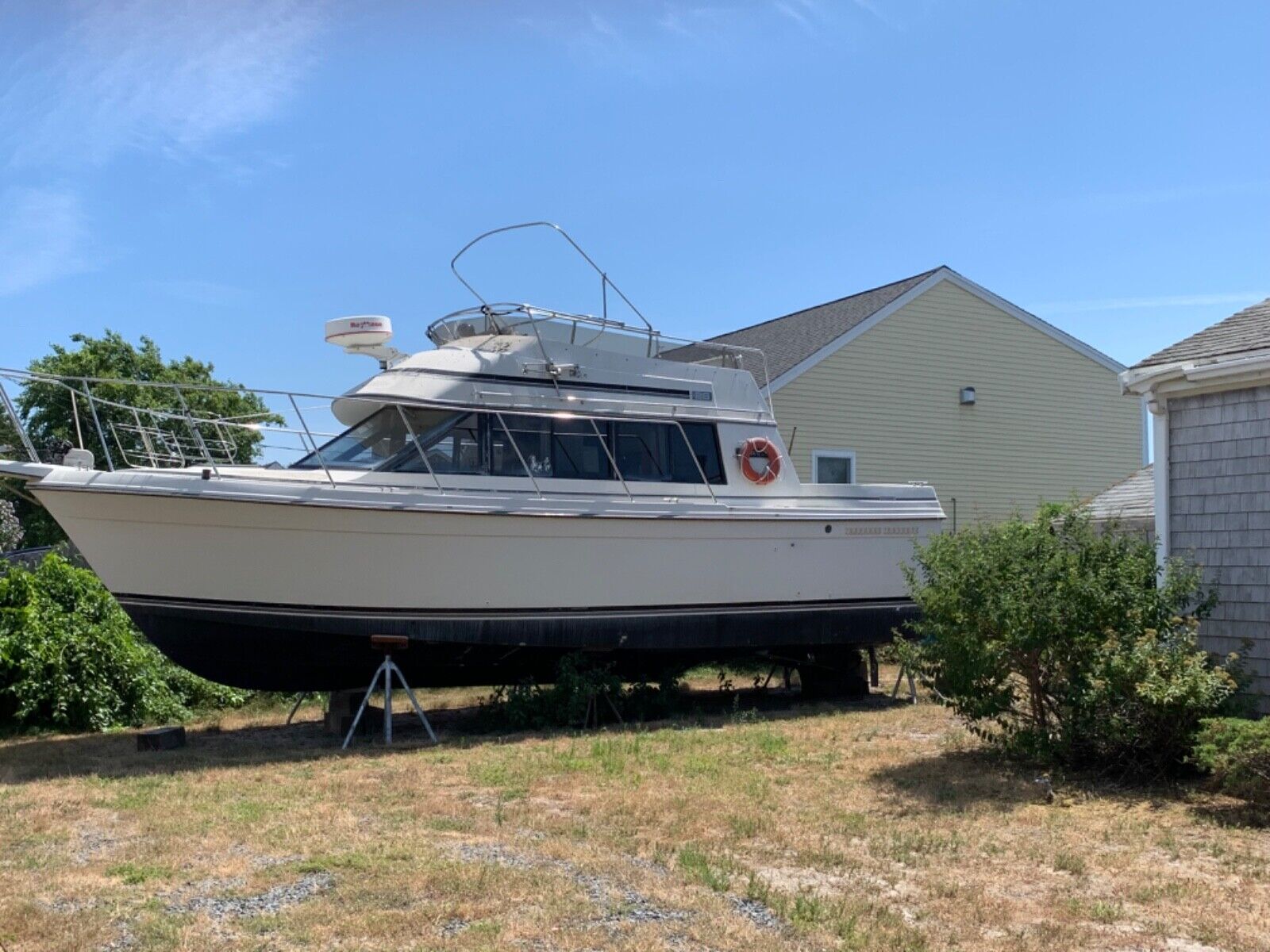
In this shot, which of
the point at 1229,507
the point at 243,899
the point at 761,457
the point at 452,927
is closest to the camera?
the point at 452,927

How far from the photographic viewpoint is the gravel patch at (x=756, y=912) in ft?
16.7

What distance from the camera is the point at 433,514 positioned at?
10.2 meters

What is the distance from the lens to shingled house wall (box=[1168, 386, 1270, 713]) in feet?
27.3

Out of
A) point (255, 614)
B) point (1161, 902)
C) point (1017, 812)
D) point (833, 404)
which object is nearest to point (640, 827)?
point (1017, 812)

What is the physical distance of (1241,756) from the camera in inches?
267

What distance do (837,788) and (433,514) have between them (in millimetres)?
4188

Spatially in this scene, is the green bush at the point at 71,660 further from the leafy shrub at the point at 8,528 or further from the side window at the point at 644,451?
the leafy shrub at the point at 8,528

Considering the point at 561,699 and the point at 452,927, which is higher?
the point at 561,699

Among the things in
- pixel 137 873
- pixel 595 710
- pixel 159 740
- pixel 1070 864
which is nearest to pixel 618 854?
pixel 1070 864

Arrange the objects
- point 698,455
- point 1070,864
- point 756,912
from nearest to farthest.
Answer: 1. point 756,912
2. point 1070,864
3. point 698,455

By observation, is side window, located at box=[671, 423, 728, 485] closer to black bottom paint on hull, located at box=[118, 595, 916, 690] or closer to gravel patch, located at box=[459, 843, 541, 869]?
black bottom paint on hull, located at box=[118, 595, 916, 690]

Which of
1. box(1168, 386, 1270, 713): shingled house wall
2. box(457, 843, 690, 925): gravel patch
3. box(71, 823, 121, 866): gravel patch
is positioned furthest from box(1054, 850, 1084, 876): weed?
box(71, 823, 121, 866): gravel patch

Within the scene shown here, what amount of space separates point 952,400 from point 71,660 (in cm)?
1323

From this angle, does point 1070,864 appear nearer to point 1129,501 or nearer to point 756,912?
point 756,912
